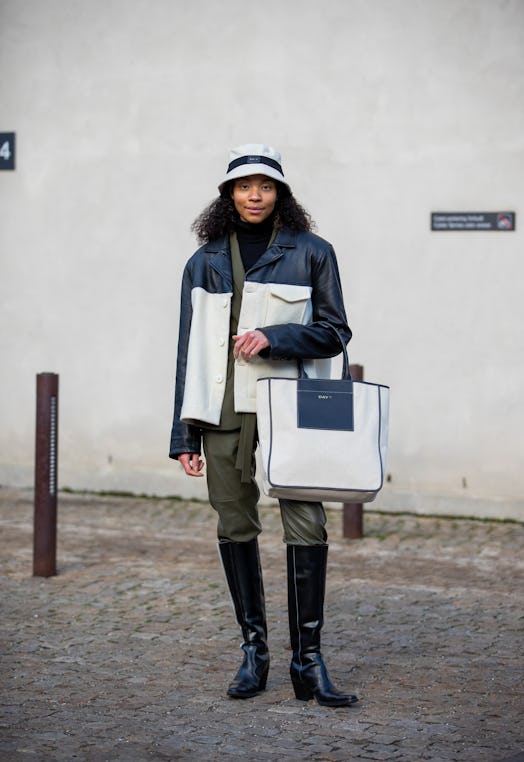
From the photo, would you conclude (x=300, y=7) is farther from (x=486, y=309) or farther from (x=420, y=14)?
(x=486, y=309)

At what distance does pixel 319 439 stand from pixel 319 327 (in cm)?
46

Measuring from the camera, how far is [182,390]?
519cm

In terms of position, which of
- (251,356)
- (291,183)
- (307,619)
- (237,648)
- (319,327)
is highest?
(291,183)

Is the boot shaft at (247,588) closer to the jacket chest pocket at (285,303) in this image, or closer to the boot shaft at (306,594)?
the boot shaft at (306,594)

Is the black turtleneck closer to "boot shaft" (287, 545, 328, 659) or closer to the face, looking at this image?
the face

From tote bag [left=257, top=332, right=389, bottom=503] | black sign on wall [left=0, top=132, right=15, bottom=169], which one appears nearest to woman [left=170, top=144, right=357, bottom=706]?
tote bag [left=257, top=332, right=389, bottom=503]

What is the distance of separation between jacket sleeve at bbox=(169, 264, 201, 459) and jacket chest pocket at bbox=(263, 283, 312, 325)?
32cm

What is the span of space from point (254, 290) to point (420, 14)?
4.97 m

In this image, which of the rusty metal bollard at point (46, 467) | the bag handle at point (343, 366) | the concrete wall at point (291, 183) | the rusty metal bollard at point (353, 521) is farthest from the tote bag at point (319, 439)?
the concrete wall at point (291, 183)

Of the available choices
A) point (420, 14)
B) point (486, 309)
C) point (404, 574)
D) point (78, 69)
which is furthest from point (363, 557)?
point (78, 69)

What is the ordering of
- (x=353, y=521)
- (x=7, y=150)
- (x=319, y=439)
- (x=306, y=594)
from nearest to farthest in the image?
(x=319, y=439), (x=306, y=594), (x=353, y=521), (x=7, y=150)

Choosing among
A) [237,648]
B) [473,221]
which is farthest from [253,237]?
[473,221]

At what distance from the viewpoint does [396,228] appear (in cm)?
955

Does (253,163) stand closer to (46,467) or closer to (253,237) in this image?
(253,237)
